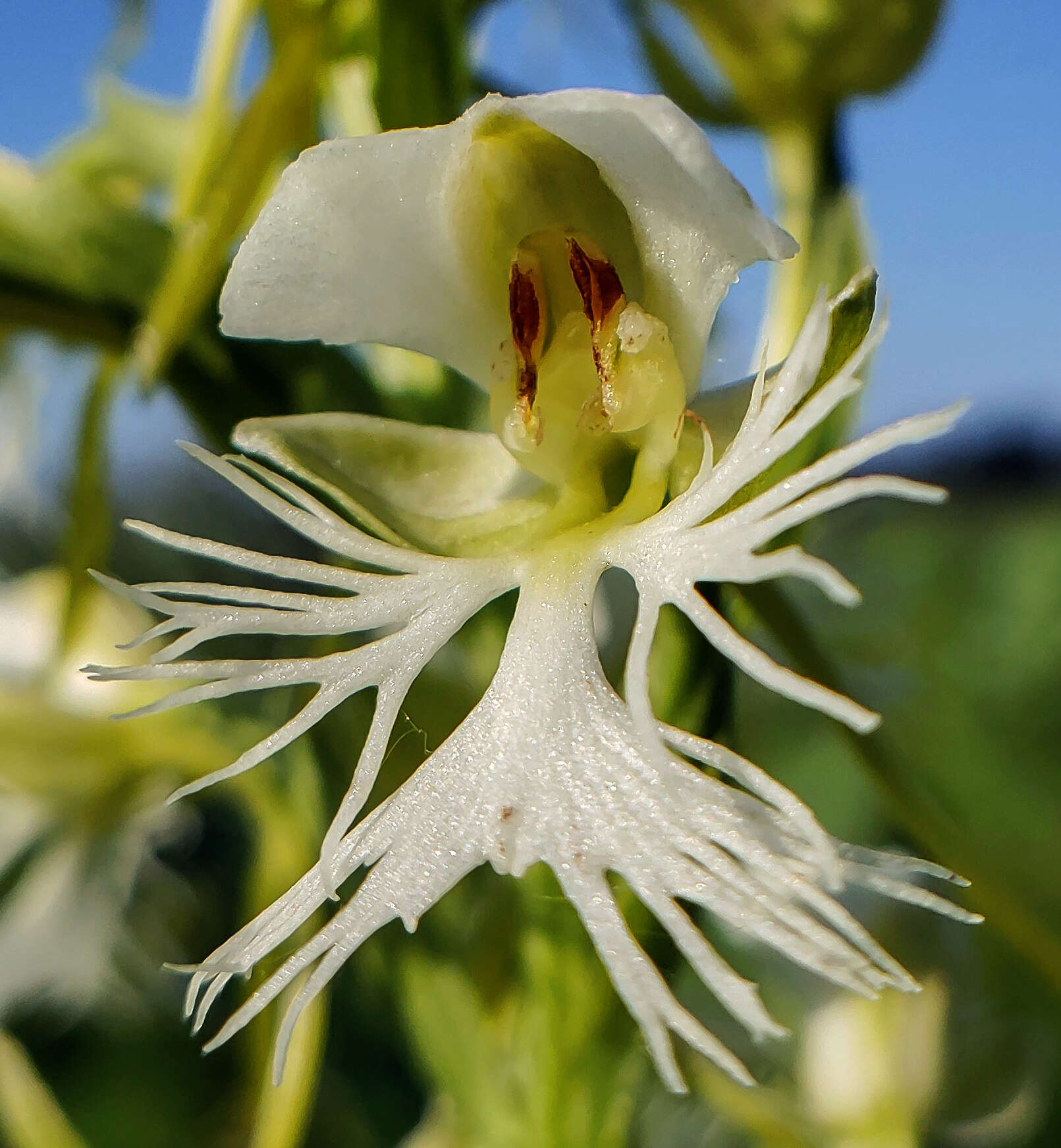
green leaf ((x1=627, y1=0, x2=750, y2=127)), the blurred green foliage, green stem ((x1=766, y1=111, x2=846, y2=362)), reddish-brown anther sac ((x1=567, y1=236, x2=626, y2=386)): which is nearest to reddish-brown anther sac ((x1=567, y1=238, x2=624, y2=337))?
reddish-brown anther sac ((x1=567, y1=236, x2=626, y2=386))

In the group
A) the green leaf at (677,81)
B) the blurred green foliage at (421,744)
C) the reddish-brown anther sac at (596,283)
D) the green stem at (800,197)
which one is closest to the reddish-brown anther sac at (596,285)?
the reddish-brown anther sac at (596,283)

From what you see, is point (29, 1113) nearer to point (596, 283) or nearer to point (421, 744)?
point (421, 744)

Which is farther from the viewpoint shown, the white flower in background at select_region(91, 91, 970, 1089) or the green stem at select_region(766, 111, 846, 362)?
the green stem at select_region(766, 111, 846, 362)

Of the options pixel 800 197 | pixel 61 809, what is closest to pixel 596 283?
pixel 800 197

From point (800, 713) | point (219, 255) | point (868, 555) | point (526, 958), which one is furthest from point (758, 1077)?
point (868, 555)

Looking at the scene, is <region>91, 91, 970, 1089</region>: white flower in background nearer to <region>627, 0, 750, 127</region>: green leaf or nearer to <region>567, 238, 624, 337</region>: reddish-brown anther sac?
<region>567, 238, 624, 337</region>: reddish-brown anther sac
